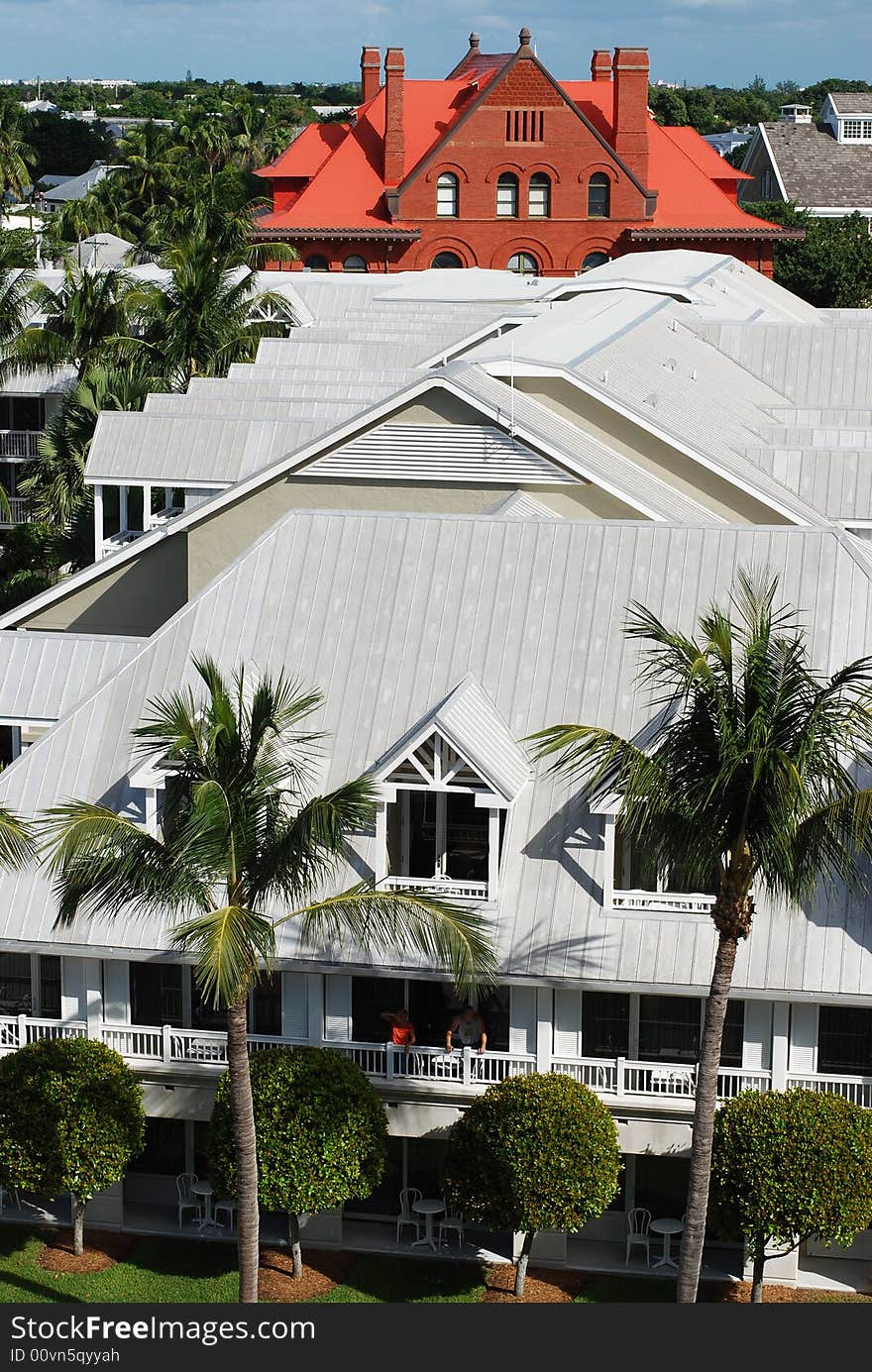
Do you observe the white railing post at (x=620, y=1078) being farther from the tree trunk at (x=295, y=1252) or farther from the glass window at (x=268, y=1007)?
the glass window at (x=268, y=1007)

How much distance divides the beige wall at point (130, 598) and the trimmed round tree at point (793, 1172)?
17810 mm

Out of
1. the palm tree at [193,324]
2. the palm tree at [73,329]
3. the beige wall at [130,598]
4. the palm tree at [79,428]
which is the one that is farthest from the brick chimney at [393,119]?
the beige wall at [130,598]

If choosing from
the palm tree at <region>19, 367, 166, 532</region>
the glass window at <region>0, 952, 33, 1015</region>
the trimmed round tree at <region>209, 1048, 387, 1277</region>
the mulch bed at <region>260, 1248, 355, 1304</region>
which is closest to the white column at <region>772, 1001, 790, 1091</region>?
the trimmed round tree at <region>209, 1048, 387, 1277</region>

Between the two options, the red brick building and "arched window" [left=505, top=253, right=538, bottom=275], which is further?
"arched window" [left=505, top=253, right=538, bottom=275]

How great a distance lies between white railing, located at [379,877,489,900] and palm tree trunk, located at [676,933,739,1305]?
5.24 m

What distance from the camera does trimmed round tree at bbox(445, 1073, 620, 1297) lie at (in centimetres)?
2706

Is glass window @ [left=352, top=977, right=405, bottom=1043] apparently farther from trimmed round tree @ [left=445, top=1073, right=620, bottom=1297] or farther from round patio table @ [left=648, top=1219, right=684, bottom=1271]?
round patio table @ [left=648, top=1219, right=684, bottom=1271]

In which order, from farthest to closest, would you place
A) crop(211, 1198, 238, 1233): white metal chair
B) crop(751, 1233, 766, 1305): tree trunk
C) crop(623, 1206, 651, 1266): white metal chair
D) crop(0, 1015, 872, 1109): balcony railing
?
crop(211, 1198, 238, 1233): white metal chair → crop(623, 1206, 651, 1266): white metal chair → crop(0, 1015, 872, 1109): balcony railing → crop(751, 1233, 766, 1305): tree trunk

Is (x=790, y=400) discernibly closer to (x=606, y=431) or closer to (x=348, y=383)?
(x=348, y=383)

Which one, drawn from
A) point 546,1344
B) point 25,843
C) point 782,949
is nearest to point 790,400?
point 782,949

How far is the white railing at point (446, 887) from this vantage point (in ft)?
94.9

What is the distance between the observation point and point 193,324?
184 ft

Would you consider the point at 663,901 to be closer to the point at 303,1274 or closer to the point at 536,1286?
the point at 536,1286

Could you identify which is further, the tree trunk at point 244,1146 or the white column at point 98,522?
the white column at point 98,522
